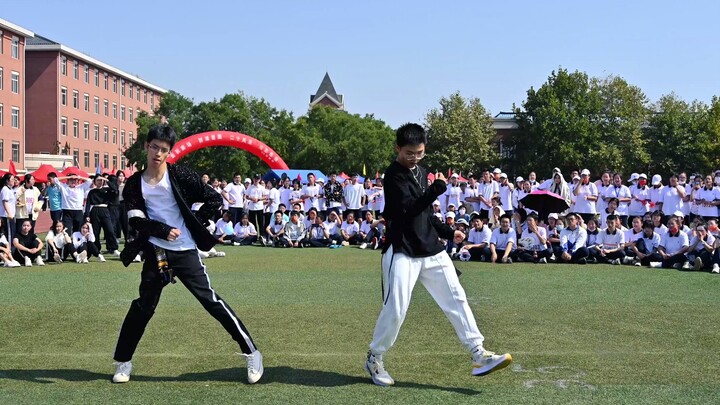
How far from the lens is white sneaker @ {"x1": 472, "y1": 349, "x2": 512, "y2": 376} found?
5.57 m

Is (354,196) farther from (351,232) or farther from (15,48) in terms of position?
(15,48)

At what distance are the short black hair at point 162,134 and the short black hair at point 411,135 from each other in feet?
5.80

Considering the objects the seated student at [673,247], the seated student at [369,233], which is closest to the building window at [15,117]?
the seated student at [369,233]

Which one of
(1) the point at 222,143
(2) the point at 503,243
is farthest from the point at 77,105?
(2) the point at 503,243

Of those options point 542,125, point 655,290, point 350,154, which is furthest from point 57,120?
point 655,290

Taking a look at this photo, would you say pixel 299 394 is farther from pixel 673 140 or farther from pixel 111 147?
pixel 111 147

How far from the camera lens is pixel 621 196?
18.5 metres

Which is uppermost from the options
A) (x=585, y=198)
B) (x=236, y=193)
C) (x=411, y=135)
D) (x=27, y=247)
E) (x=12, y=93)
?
(x=12, y=93)

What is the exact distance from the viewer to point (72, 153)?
73.7 m

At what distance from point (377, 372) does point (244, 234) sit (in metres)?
16.2

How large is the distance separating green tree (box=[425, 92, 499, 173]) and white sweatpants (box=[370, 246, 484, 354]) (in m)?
56.2

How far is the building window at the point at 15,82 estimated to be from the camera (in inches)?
2431

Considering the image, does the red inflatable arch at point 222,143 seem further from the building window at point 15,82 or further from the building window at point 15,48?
the building window at point 15,82

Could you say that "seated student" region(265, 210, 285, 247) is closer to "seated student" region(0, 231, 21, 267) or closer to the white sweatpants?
"seated student" region(0, 231, 21, 267)
